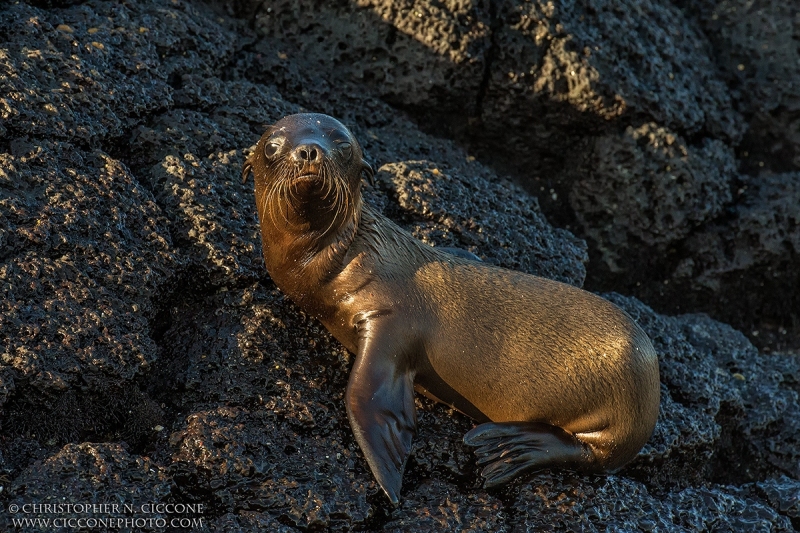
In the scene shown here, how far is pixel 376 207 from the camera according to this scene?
6465 mm

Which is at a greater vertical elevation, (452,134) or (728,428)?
(452,134)

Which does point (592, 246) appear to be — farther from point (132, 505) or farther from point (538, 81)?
point (132, 505)

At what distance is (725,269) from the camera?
8.20 metres

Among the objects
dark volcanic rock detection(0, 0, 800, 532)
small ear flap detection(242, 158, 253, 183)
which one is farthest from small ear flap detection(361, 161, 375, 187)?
dark volcanic rock detection(0, 0, 800, 532)

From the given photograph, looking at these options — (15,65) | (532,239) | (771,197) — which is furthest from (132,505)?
(771,197)

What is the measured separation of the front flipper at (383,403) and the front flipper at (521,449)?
430 millimetres

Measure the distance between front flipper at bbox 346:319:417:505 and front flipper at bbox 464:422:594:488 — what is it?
1.41 ft

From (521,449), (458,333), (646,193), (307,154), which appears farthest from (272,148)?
(646,193)

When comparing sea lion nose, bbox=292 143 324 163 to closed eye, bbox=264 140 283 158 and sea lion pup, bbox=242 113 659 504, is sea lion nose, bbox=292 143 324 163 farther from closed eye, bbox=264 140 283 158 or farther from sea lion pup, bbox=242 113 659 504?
closed eye, bbox=264 140 283 158

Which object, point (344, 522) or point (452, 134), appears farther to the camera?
point (452, 134)

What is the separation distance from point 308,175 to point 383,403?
129 cm

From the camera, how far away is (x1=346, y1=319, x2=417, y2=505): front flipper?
502 cm

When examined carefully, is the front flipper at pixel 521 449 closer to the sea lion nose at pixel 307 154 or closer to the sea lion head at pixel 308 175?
the sea lion head at pixel 308 175

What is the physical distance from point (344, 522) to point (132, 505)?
3.48 ft
